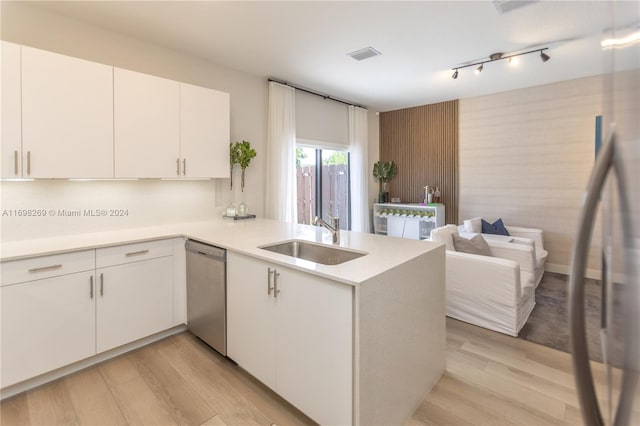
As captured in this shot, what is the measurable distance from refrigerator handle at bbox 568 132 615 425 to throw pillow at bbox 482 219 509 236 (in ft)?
13.5

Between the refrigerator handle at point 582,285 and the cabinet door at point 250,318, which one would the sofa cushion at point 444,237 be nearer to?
the cabinet door at point 250,318

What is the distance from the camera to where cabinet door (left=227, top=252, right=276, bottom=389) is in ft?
6.14

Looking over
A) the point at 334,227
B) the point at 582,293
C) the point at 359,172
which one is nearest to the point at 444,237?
the point at 334,227

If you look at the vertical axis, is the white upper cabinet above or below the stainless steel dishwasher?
above

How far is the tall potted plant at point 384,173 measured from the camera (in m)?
5.88

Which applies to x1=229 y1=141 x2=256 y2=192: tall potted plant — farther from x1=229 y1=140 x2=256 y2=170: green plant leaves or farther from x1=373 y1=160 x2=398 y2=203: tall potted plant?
x1=373 y1=160 x2=398 y2=203: tall potted plant

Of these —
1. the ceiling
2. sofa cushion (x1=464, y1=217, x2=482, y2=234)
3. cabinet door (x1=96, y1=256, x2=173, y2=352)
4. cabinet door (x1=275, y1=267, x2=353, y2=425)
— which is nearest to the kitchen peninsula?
cabinet door (x1=275, y1=267, x2=353, y2=425)

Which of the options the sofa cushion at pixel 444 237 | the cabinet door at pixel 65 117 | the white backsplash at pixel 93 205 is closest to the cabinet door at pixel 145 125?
the cabinet door at pixel 65 117

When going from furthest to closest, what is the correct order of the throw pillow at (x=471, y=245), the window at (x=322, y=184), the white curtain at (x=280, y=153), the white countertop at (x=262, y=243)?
1. the window at (x=322, y=184)
2. the white curtain at (x=280, y=153)
3. the throw pillow at (x=471, y=245)
4. the white countertop at (x=262, y=243)

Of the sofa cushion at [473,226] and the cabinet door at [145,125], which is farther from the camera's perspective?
the sofa cushion at [473,226]

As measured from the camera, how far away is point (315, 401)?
63.1 inches

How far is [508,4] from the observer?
2398mm

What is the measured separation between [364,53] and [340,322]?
9.48 ft

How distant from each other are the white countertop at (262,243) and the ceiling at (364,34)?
5.87ft
